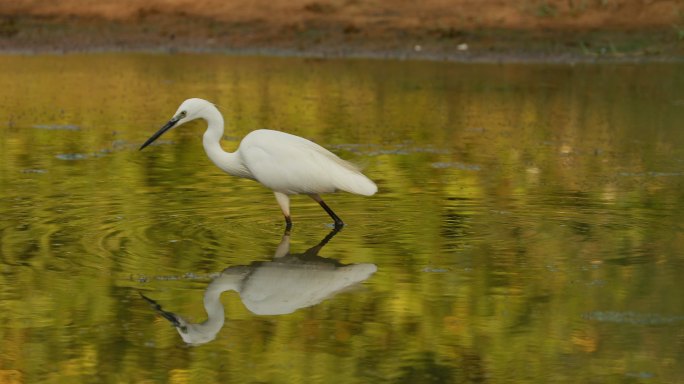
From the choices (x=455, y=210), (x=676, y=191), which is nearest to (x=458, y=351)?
(x=455, y=210)

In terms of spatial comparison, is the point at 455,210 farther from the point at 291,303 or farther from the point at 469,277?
the point at 291,303

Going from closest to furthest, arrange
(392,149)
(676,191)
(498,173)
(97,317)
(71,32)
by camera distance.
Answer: (97,317) → (676,191) → (498,173) → (392,149) → (71,32)

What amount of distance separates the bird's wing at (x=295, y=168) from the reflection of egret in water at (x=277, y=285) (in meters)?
0.60

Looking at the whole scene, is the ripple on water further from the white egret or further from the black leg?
the black leg

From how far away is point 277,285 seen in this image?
8.20 m

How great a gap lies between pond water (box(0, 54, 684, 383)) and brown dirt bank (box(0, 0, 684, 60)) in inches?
217

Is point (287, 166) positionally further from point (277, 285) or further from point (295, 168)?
point (277, 285)

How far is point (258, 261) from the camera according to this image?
29.2ft

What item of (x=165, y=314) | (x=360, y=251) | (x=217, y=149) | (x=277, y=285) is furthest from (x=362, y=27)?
(x=165, y=314)

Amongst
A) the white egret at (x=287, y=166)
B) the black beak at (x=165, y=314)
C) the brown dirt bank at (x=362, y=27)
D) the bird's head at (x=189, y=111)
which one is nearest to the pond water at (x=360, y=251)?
the black beak at (x=165, y=314)

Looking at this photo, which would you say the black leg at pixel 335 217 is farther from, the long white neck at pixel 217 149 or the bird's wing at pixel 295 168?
the long white neck at pixel 217 149

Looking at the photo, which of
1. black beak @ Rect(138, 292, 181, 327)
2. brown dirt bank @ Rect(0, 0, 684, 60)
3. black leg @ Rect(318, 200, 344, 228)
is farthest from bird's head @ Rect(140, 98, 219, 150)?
brown dirt bank @ Rect(0, 0, 684, 60)

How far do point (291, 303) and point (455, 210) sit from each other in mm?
3255

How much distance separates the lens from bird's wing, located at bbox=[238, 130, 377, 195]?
9.80 m
